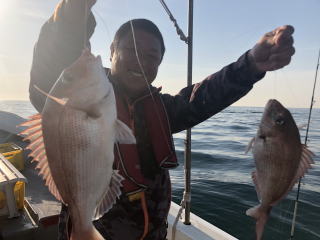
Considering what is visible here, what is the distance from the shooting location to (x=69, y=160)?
1.45 metres

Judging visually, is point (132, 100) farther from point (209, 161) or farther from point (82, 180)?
point (209, 161)

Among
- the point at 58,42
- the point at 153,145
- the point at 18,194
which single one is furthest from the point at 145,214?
the point at 18,194

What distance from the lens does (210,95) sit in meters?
2.63

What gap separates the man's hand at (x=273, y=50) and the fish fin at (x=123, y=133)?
41.8 inches

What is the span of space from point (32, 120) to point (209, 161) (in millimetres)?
11005

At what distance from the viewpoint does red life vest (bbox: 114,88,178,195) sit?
2.47m

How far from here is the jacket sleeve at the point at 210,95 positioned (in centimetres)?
236

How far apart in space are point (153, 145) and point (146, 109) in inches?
13.8

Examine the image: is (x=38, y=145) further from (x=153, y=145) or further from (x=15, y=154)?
(x=15, y=154)

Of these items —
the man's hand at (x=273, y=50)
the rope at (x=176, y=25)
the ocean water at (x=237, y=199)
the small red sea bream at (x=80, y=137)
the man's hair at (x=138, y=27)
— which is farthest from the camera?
the ocean water at (x=237, y=199)

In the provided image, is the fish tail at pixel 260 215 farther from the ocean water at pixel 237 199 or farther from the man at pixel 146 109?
the ocean water at pixel 237 199

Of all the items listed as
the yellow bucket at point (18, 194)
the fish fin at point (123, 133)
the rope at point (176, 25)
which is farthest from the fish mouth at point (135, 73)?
the yellow bucket at point (18, 194)

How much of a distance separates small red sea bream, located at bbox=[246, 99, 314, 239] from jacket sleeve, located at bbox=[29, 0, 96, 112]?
1.22 meters

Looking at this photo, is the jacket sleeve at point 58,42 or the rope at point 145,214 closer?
the jacket sleeve at point 58,42
